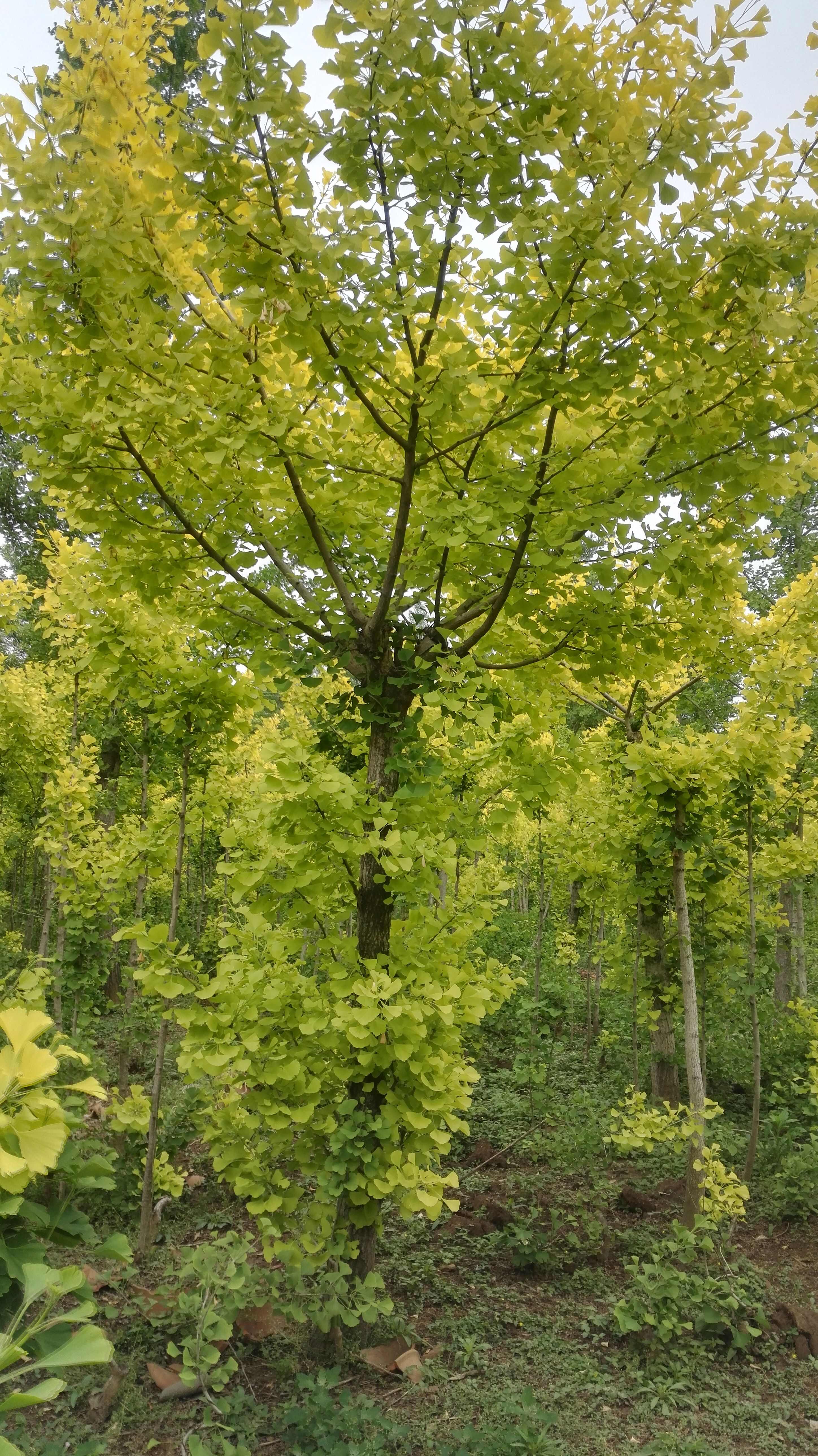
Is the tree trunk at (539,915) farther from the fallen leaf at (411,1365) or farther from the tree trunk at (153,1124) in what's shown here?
the fallen leaf at (411,1365)

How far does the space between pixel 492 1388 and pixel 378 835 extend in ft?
8.27

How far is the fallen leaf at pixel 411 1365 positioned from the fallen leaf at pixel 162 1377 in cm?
91

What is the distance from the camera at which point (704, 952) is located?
7355 mm

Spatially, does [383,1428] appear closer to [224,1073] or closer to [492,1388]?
[492,1388]

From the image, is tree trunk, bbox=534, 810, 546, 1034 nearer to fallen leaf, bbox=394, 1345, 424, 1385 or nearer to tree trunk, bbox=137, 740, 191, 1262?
tree trunk, bbox=137, 740, 191, 1262

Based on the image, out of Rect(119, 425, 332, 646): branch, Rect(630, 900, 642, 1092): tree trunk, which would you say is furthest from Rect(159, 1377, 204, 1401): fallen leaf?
Rect(630, 900, 642, 1092): tree trunk

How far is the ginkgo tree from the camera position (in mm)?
2330

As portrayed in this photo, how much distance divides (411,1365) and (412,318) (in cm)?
411

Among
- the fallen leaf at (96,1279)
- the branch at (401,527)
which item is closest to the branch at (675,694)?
the branch at (401,527)

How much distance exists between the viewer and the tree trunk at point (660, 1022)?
270 inches

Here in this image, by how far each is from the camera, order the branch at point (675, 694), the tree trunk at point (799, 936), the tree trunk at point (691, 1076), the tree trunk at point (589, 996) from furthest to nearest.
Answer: the tree trunk at point (799, 936) < the tree trunk at point (589, 996) < the branch at point (675, 694) < the tree trunk at point (691, 1076)

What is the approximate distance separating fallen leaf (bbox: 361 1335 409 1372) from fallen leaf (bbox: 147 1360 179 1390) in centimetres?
77

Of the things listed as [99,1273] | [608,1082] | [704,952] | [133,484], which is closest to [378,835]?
[133,484]

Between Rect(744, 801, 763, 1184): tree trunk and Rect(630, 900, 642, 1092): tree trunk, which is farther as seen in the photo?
Rect(630, 900, 642, 1092): tree trunk
